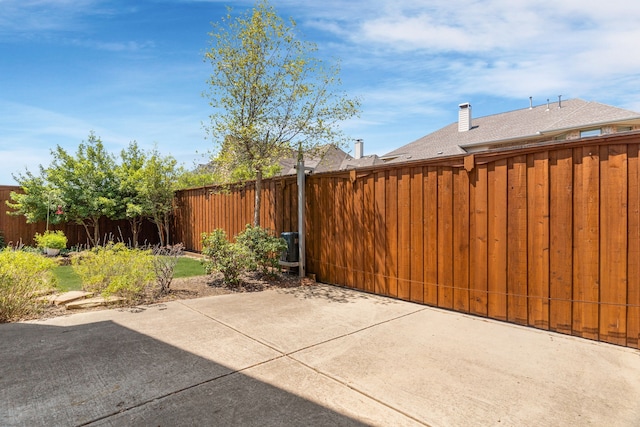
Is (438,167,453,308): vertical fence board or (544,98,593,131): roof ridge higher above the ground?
(544,98,593,131): roof ridge

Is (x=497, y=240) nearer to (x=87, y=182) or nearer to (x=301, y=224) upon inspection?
(x=301, y=224)

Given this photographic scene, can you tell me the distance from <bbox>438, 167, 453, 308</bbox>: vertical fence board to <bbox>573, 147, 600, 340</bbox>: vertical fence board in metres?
1.35

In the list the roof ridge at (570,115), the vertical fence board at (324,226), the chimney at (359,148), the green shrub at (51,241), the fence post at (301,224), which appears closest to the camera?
the vertical fence board at (324,226)

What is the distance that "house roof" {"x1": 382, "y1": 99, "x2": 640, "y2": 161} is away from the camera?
11781 mm

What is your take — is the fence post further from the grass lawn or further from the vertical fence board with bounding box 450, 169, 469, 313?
the vertical fence board with bounding box 450, 169, 469, 313

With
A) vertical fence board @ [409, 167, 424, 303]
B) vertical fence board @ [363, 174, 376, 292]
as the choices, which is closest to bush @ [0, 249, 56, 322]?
vertical fence board @ [363, 174, 376, 292]

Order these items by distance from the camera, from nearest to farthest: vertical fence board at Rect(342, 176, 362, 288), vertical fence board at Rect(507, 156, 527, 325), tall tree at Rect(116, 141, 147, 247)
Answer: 1. vertical fence board at Rect(507, 156, 527, 325)
2. vertical fence board at Rect(342, 176, 362, 288)
3. tall tree at Rect(116, 141, 147, 247)

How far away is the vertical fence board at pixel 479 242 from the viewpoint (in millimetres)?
4191

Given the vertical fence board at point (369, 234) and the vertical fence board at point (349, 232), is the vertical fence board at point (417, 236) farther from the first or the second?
the vertical fence board at point (349, 232)

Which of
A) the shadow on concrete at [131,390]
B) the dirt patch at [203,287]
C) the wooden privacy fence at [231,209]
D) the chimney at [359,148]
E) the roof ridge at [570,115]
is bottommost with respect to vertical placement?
the dirt patch at [203,287]

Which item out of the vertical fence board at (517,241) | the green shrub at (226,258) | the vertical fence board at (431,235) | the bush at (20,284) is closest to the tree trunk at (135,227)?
the green shrub at (226,258)

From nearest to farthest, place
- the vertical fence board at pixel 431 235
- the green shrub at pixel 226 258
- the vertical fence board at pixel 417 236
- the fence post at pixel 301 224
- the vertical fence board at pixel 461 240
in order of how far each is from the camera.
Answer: the vertical fence board at pixel 461 240
the vertical fence board at pixel 431 235
the vertical fence board at pixel 417 236
the green shrub at pixel 226 258
the fence post at pixel 301 224

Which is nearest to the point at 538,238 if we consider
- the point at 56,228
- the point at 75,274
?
the point at 75,274

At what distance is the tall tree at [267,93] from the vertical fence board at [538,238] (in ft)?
11.2
